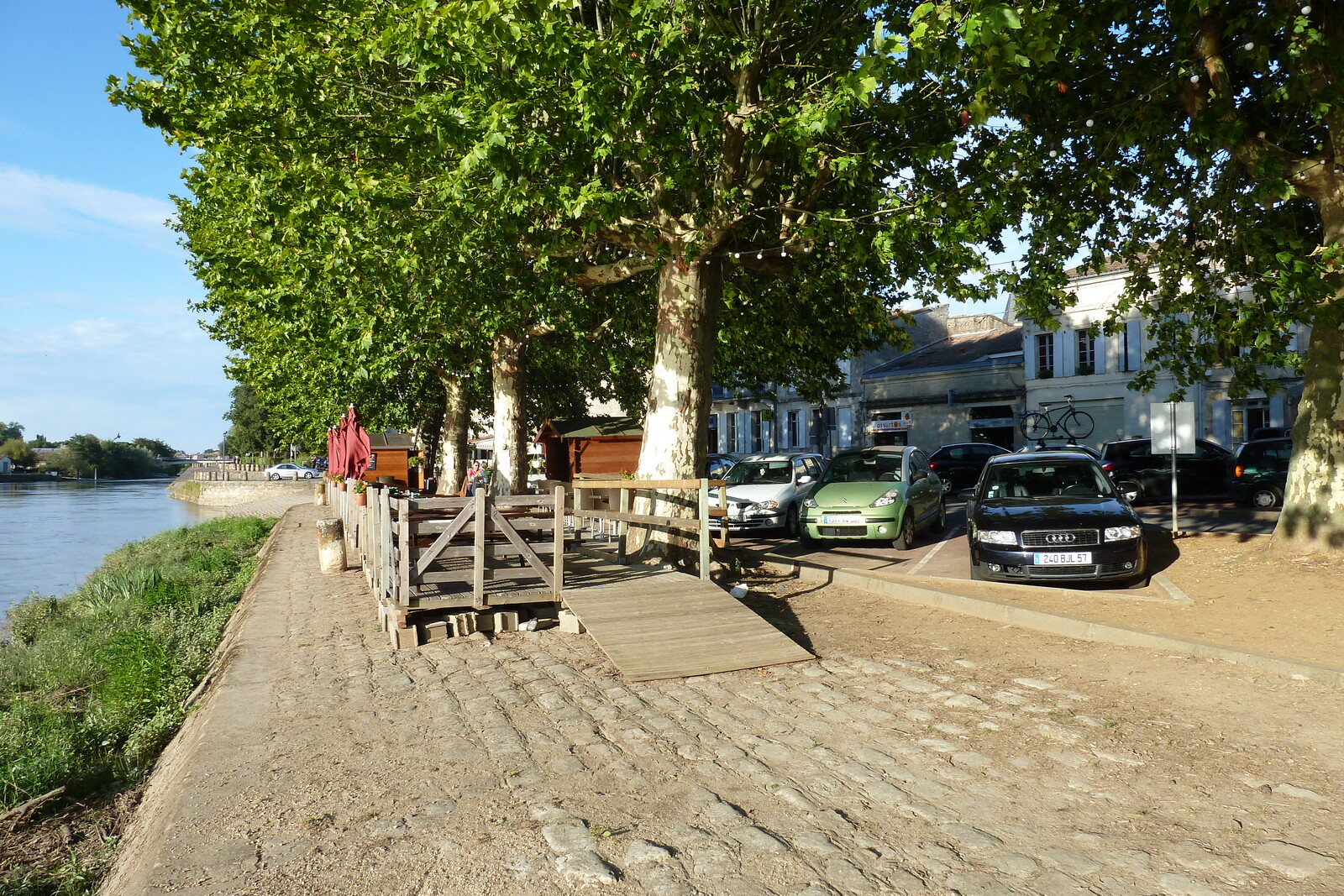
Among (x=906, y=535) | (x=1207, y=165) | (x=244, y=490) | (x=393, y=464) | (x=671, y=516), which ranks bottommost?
(x=244, y=490)

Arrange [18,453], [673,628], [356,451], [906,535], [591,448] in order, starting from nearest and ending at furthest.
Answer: [673,628] < [906,535] < [356,451] < [591,448] < [18,453]

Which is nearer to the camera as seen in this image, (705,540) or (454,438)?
(705,540)

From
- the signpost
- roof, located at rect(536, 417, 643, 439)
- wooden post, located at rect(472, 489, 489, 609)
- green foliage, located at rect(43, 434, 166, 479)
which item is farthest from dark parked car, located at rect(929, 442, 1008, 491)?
green foliage, located at rect(43, 434, 166, 479)

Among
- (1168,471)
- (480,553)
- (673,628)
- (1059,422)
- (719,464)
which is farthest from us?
(1059,422)

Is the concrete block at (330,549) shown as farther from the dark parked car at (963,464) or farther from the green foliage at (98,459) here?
the green foliage at (98,459)

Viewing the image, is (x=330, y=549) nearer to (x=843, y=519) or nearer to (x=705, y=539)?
(x=705, y=539)

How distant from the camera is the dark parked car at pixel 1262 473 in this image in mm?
19812

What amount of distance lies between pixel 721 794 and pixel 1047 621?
5215 mm

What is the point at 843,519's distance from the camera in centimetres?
1477

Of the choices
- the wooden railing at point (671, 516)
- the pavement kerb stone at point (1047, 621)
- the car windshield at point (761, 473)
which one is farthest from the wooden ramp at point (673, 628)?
the car windshield at point (761, 473)

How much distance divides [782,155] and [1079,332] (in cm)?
3024

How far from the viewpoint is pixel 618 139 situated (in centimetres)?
1007

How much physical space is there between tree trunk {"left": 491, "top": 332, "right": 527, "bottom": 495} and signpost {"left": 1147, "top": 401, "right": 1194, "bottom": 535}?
11944 millimetres

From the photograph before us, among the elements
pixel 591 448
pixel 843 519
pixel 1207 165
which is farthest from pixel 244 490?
pixel 1207 165
